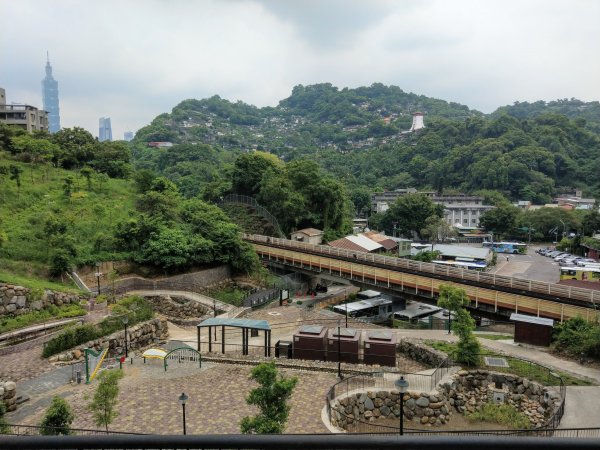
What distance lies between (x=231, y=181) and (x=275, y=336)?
1404 inches

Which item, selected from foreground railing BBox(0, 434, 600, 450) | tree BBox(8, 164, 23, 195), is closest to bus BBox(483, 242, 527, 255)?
tree BBox(8, 164, 23, 195)

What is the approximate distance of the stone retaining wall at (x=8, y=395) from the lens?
44.3ft

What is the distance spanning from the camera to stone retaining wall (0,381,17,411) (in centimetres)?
1352

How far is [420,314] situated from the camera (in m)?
33.4

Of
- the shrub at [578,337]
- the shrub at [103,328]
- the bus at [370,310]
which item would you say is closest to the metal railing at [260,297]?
the bus at [370,310]

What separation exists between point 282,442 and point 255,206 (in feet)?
165

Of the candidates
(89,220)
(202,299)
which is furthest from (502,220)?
(89,220)

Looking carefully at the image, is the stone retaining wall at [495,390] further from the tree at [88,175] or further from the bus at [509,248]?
the bus at [509,248]

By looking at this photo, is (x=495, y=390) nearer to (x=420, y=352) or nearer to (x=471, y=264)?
(x=420, y=352)

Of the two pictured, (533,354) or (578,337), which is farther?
(533,354)

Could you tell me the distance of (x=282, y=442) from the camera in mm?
2365

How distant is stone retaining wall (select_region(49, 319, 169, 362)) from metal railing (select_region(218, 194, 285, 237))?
1029 inches

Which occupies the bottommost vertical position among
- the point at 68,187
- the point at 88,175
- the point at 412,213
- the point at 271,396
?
the point at 271,396

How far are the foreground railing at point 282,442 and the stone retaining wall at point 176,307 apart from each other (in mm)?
26685
